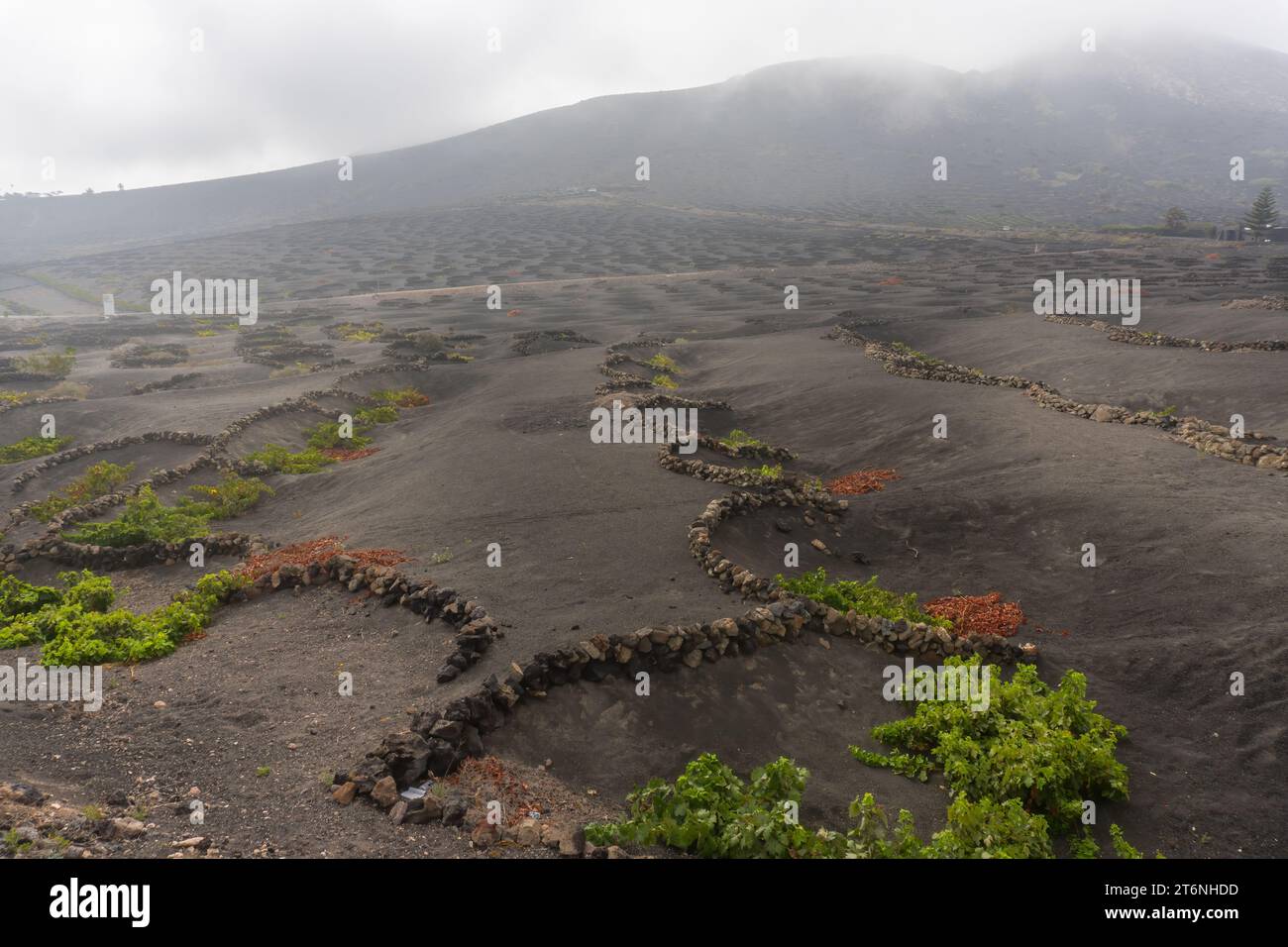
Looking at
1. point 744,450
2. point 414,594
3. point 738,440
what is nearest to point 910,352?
point 738,440

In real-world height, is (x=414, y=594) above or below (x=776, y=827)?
above

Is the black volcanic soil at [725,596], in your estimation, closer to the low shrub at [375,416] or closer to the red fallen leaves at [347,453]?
the low shrub at [375,416]

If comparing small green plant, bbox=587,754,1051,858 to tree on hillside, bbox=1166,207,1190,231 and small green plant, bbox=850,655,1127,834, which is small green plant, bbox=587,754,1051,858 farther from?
tree on hillside, bbox=1166,207,1190,231

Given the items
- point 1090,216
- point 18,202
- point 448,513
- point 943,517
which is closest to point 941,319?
point 943,517

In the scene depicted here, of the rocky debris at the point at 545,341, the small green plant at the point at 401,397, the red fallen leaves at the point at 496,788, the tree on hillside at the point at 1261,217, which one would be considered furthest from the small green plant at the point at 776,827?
the tree on hillside at the point at 1261,217

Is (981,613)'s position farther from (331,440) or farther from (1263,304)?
(1263,304)
